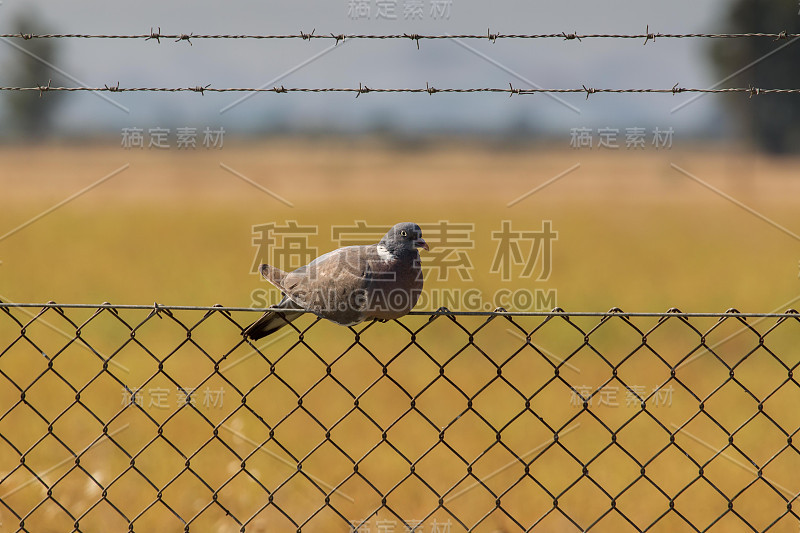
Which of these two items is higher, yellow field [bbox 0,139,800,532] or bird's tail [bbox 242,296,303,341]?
bird's tail [bbox 242,296,303,341]

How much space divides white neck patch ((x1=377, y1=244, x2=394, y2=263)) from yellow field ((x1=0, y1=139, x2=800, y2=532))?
2.20ft

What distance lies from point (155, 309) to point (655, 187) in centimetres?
5618

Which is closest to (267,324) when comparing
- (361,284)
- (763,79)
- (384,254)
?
(361,284)

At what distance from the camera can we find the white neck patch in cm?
393

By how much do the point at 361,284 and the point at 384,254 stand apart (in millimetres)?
226

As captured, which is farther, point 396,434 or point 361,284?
point 396,434

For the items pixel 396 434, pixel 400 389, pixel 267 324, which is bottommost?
pixel 396 434

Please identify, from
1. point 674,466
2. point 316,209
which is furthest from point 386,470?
point 316,209

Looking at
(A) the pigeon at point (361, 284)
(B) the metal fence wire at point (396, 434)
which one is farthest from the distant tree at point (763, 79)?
(A) the pigeon at point (361, 284)

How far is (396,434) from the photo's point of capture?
25.7ft

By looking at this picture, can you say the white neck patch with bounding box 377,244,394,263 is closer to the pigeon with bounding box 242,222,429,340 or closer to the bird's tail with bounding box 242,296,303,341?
the pigeon with bounding box 242,222,429,340

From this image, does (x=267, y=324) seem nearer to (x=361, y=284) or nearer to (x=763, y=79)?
(x=361, y=284)

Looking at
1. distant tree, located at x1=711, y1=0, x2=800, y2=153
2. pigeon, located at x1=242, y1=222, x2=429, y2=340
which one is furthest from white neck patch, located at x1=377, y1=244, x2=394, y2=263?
distant tree, located at x1=711, y1=0, x2=800, y2=153

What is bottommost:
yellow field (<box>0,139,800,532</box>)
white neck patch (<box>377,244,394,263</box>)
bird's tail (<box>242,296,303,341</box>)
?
yellow field (<box>0,139,800,532</box>)
